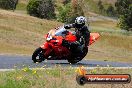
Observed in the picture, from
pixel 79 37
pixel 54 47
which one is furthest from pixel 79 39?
pixel 54 47

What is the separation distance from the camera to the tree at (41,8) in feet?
313

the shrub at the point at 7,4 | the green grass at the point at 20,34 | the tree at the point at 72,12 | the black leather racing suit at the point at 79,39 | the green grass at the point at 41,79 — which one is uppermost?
the green grass at the point at 41,79

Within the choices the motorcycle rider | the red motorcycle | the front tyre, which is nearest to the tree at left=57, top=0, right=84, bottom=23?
the motorcycle rider

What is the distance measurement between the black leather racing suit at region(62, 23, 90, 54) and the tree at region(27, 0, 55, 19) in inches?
3004

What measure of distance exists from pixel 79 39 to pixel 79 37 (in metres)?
0.09

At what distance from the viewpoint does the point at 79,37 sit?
18203 millimetres

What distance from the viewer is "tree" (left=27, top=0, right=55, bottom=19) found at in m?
95.4

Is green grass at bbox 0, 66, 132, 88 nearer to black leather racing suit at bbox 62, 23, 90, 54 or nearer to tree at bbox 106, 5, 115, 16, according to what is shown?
black leather racing suit at bbox 62, 23, 90, 54

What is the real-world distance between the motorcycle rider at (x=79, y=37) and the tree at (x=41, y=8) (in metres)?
76.3

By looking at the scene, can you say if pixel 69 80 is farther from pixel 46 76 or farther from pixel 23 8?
pixel 23 8

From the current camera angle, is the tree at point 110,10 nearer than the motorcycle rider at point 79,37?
No

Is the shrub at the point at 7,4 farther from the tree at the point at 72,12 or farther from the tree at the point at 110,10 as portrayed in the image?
the tree at the point at 110,10

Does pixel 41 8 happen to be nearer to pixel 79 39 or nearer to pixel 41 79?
pixel 79 39

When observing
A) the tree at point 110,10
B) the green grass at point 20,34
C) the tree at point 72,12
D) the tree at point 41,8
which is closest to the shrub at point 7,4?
the tree at point 41,8
